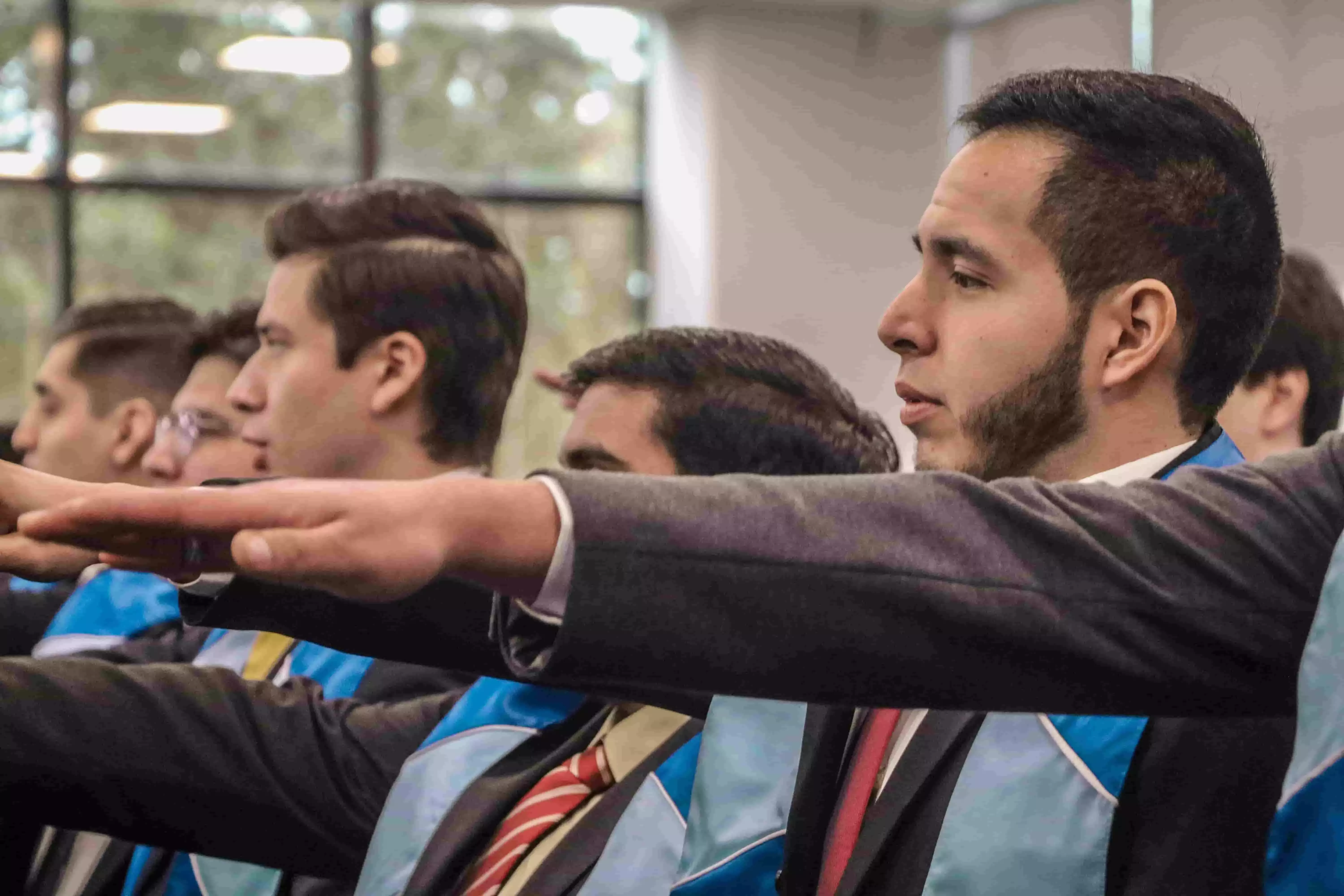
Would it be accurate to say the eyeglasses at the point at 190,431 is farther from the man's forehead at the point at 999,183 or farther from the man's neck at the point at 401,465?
the man's forehead at the point at 999,183

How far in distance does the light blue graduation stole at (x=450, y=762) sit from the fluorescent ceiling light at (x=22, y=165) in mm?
5400

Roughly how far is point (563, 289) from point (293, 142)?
51.9 inches

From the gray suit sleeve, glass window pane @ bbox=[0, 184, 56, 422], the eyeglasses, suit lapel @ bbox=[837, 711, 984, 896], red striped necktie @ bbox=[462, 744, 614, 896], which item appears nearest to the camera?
the gray suit sleeve

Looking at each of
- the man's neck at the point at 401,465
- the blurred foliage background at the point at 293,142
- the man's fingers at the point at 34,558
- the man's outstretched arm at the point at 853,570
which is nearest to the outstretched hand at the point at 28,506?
the man's fingers at the point at 34,558

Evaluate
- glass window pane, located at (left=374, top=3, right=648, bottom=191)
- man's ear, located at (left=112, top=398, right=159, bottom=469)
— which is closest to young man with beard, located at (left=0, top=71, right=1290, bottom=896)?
man's ear, located at (left=112, top=398, right=159, bottom=469)

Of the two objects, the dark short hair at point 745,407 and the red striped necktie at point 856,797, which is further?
the dark short hair at point 745,407

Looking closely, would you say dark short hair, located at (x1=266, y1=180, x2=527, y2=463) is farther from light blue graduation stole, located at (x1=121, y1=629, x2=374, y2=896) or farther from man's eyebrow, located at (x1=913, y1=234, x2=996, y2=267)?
man's eyebrow, located at (x1=913, y1=234, x2=996, y2=267)

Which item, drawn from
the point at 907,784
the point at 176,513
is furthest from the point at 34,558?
the point at 907,784

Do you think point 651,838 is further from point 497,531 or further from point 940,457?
point 497,531

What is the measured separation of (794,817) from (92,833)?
4.11ft

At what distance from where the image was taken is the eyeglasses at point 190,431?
281 cm

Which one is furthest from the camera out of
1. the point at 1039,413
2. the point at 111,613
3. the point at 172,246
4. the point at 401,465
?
the point at 172,246

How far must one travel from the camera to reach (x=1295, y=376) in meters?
2.20

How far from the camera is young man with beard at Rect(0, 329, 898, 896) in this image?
148 cm
